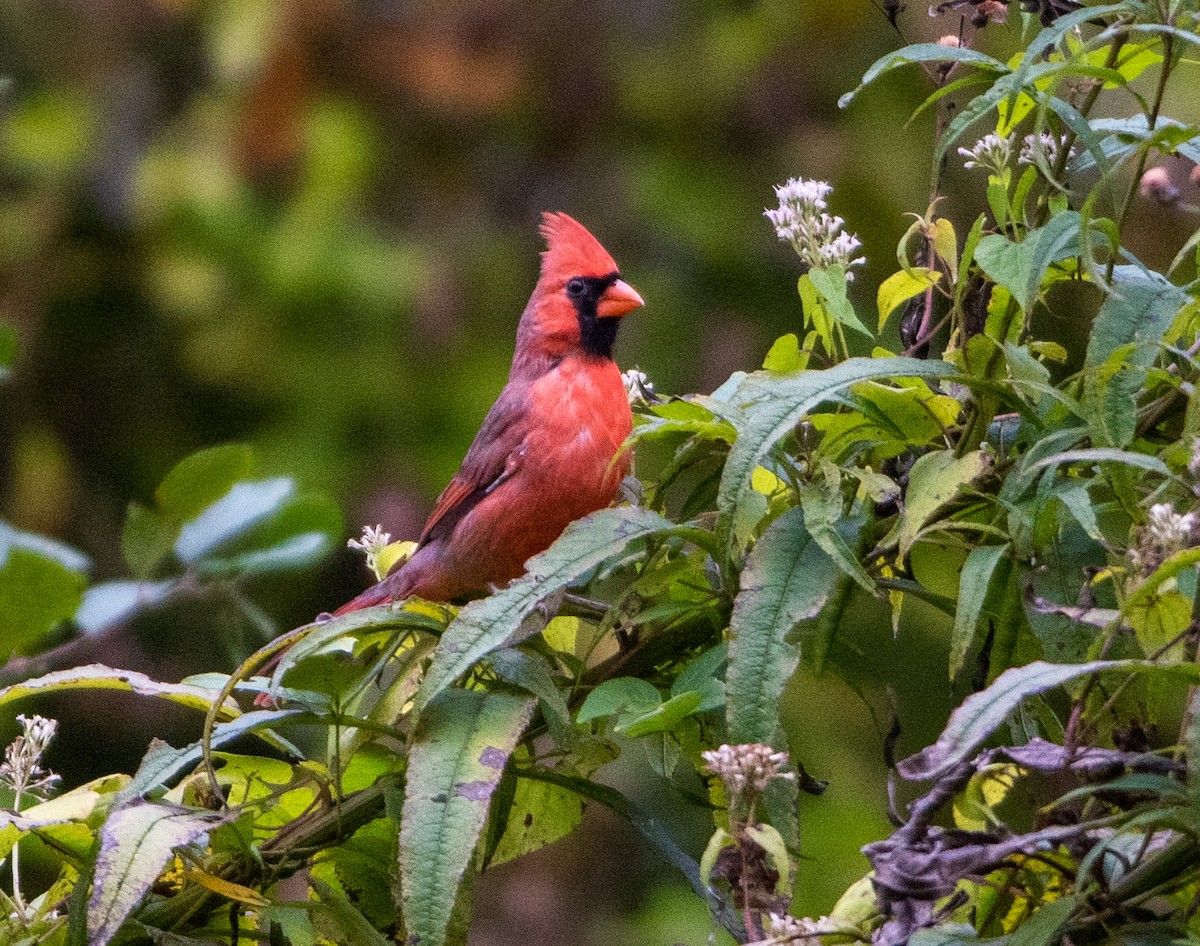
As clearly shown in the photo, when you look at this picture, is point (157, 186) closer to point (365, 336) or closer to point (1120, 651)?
point (365, 336)

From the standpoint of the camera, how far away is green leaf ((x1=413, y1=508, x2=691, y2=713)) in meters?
1.09

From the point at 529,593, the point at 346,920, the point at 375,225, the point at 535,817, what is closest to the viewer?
the point at 529,593

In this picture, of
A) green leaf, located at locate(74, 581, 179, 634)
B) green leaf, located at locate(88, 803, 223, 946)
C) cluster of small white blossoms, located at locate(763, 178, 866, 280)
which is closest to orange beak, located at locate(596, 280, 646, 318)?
green leaf, located at locate(74, 581, 179, 634)

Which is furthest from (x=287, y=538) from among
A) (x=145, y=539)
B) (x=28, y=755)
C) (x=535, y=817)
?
(x=535, y=817)

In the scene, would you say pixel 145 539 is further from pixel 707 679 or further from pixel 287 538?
pixel 707 679

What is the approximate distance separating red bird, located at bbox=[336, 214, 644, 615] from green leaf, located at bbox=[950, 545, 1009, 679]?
1102 mm

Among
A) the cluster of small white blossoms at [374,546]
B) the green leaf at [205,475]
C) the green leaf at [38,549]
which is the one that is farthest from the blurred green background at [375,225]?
the cluster of small white blossoms at [374,546]

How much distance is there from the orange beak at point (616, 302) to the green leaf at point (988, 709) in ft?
5.71

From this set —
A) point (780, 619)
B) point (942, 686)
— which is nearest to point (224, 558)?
point (780, 619)

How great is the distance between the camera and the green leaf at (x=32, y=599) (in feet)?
5.57

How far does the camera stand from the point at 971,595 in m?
1.06

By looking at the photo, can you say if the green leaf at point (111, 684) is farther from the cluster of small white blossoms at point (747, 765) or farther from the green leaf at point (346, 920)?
the cluster of small white blossoms at point (747, 765)

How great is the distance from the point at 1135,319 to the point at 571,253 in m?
1.61

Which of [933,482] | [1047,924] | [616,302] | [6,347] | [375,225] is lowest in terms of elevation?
[1047,924]
